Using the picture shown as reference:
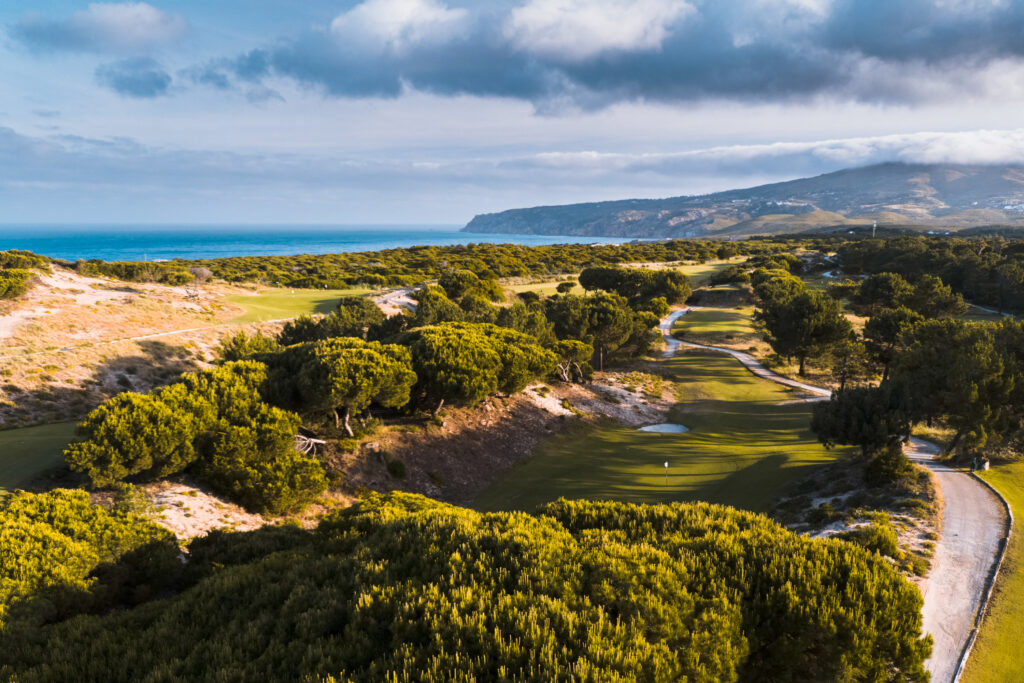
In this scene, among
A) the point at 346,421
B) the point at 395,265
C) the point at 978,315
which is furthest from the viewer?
the point at 395,265

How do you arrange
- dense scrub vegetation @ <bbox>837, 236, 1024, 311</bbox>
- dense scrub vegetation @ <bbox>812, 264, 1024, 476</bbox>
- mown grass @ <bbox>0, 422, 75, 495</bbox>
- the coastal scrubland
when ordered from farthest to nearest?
dense scrub vegetation @ <bbox>837, 236, 1024, 311</bbox>
dense scrub vegetation @ <bbox>812, 264, 1024, 476</bbox>
mown grass @ <bbox>0, 422, 75, 495</bbox>
the coastal scrubland

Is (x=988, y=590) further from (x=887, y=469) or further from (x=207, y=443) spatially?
(x=207, y=443)

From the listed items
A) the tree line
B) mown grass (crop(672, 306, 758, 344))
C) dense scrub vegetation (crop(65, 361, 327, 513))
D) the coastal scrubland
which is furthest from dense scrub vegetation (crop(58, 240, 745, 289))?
dense scrub vegetation (crop(65, 361, 327, 513))

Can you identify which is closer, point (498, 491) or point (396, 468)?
point (396, 468)

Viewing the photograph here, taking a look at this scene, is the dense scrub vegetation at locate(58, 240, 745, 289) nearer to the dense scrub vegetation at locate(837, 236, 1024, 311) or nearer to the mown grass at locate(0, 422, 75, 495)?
the dense scrub vegetation at locate(837, 236, 1024, 311)

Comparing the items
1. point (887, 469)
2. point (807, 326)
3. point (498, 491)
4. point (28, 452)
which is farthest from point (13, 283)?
point (807, 326)

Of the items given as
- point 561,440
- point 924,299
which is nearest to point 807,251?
point 924,299

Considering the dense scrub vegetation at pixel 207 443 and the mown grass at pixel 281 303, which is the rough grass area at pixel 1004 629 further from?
the mown grass at pixel 281 303

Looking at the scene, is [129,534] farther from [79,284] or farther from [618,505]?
[79,284]
